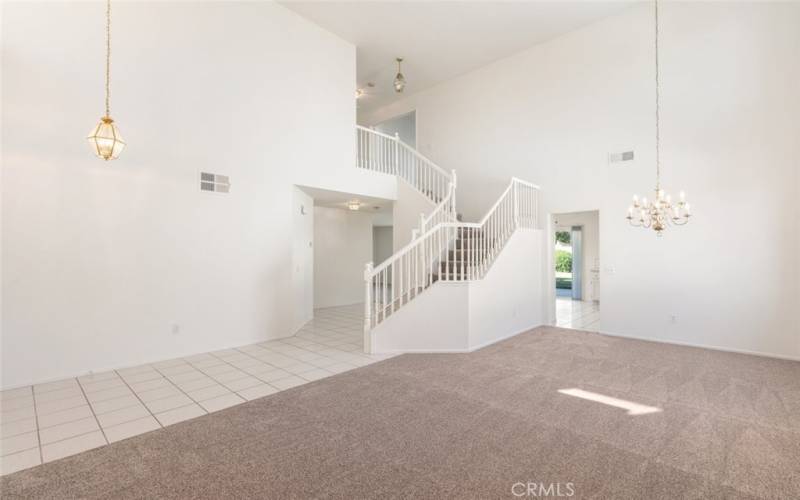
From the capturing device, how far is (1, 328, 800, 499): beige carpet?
2.22 meters

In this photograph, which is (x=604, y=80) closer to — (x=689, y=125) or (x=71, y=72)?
(x=689, y=125)

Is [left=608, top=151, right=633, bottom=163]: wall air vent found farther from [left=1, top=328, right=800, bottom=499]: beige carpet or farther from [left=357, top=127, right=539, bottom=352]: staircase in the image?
[left=1, top=328, right=800, bottom=499]: beige carpet

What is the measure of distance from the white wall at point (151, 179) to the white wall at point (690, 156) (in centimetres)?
511

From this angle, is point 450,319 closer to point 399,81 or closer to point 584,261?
point 399,81

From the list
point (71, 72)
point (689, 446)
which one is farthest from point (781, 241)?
point (71, 72)

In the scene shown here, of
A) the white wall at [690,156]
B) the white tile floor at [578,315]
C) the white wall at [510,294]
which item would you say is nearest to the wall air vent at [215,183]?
the white wall at [510,294]

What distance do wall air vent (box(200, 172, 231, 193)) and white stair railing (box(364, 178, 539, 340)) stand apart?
8.66 ft

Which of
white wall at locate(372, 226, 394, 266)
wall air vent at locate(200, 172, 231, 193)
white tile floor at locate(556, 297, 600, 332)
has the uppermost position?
wall air vent at locate(200, 172, 231, 193)

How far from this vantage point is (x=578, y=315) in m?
8.29

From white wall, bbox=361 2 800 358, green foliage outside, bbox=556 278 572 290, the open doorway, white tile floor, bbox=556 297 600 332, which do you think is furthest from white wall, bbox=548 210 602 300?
white wall, bbox=361 2 800 358

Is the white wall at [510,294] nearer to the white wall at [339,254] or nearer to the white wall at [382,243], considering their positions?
the white wall at [339,254]

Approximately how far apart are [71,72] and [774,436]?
26.6ft

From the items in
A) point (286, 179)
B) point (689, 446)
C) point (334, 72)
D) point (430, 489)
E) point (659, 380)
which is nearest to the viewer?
point (430, 489)

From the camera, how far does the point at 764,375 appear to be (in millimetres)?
4234
